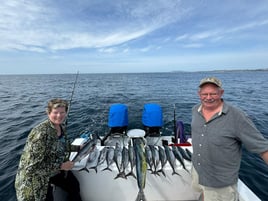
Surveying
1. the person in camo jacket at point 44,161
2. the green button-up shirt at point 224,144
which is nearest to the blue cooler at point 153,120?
the green button-up shirt at point 224,144

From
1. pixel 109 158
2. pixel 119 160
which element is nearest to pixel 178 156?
pixel 119 160

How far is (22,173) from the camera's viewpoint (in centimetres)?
206

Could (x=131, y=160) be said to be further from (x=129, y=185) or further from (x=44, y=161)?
(x=44, y=161)

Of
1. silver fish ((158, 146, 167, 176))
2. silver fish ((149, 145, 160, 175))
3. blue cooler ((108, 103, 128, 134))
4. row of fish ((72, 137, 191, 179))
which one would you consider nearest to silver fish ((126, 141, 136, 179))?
row of fish ((72, 137, 191, 179))

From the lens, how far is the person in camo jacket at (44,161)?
6.73 feet

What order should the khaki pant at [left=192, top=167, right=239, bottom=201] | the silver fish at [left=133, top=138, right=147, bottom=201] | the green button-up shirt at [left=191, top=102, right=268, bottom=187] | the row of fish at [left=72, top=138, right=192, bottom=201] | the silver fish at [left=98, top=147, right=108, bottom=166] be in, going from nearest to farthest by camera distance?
the green button-up shirt at [left=191, top=102, right=268, bottom=187] < the khaki pant at [left=192, top=167, right=239, bottom=201] < the silver fish at [left=133, top=138, right=147, bottom=201] < the row of fish at [left=72, top=138, right=192, bottom=201] < the silver fish at [left=98, top=147, right=108, bottom=166]

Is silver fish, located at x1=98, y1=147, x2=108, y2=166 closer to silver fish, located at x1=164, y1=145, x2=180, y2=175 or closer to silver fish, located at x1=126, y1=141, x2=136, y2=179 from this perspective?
silver fish, located at x1=126, y1=141, x2=136, y2=179

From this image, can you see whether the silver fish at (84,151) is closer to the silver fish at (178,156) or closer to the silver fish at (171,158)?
the silver fish at (171,158)

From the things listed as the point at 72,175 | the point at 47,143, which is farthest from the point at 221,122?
the point at 72,175

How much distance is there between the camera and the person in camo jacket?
2053 millimetres

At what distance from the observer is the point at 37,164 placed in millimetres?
2068

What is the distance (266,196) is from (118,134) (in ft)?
14.1

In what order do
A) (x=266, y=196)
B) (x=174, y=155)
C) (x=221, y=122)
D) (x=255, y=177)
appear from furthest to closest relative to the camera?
1. (x=255, y=177)
2. (x=266, y=196)
3. (x=174, y=155)
4. (x=221, y=122)

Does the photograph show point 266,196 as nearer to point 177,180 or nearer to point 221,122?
point 177,180
